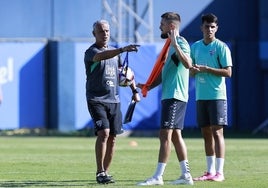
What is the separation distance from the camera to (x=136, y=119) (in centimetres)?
3862

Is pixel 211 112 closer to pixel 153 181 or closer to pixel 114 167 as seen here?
pixel 153 181

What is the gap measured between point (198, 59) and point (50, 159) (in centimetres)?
581

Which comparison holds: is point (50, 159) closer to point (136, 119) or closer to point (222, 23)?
point (136, 119)

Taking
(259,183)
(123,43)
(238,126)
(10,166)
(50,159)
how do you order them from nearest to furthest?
(259,183), (10,166), (50,159), (123,43), (238,126)

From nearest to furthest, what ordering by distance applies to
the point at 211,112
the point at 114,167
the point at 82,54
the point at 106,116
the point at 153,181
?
the point at 153,181 < the point at 106,116 < the point at 211,112 < the point at 114,167 < the point at 82,54

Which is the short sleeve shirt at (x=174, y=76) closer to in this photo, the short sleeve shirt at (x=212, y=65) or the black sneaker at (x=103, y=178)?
the short sleeve shirt at (x=212, y=65)

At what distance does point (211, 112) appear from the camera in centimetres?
1455

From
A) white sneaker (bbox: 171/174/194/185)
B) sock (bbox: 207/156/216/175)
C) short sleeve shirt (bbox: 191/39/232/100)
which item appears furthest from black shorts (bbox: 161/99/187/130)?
sock (bbox: 207/156/216/175)

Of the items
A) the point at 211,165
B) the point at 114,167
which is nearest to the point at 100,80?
the point at 211,165

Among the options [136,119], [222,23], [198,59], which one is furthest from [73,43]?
[198,59]

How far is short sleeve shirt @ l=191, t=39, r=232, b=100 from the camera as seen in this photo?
47.8 ft

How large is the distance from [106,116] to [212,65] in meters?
1.80

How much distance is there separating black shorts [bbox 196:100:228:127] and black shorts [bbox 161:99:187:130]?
0.91 meters

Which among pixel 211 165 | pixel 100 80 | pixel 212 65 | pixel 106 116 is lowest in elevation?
pixel 211 165
